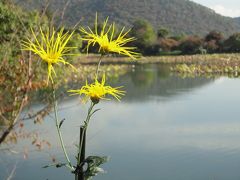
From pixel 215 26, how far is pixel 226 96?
46.9 metres

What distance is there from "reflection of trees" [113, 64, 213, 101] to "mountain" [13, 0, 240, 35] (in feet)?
125

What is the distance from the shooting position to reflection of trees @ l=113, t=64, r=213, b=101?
1212cm

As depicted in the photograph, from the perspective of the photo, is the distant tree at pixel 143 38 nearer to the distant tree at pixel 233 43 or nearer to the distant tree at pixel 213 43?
the distant tree at pixel 213 43

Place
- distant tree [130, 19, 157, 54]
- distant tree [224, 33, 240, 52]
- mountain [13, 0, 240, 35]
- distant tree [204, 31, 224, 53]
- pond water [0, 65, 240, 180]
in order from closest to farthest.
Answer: pond water [0, 65, 240, 180]
distant tree [224, 33, 240, 52]
distant tree [204, 31, 224, 53]
distant tree [130, 19, 157, 54]
mountain [13, 0, 240, 35]

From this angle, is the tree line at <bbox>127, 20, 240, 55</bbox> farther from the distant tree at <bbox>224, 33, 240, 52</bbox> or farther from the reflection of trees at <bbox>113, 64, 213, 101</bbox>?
the reflection of trees at <bbox>113, 64, 213, 101</bbox>

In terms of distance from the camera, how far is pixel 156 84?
47.6 feet

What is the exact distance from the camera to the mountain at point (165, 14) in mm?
56188

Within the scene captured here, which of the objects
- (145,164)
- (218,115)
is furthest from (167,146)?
(218,115)

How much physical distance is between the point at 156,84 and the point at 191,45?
1861 centimetres

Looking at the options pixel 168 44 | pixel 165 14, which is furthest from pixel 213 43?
pixel 165 14

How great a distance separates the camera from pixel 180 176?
5062 mm

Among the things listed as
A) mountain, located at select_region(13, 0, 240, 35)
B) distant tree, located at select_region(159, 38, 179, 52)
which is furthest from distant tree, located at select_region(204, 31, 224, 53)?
mountain, located at select_region(13, 0, 240, 35)

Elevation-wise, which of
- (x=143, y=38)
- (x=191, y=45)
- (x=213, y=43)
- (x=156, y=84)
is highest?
(x=143, y=38)

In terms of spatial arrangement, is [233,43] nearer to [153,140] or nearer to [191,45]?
[191,45]
